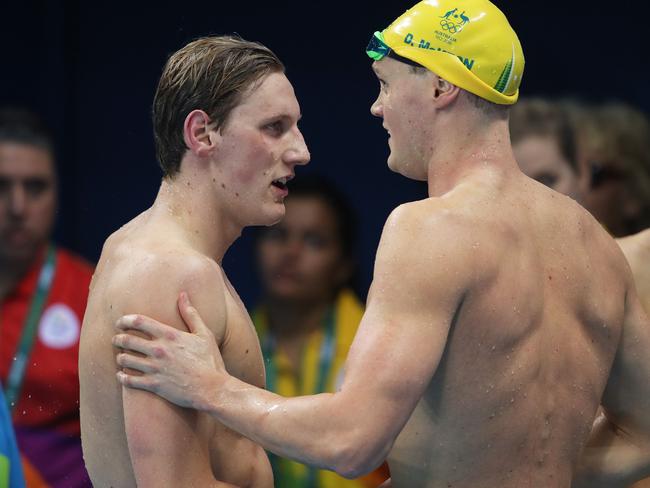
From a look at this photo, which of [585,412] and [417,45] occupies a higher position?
[417,45]

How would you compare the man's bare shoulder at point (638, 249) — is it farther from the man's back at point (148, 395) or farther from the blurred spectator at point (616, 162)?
the man's back at point (148, 395)

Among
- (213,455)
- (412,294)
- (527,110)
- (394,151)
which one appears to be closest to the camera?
(412,294)

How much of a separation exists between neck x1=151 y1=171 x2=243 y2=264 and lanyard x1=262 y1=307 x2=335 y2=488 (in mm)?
1476

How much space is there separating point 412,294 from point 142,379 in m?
0.49

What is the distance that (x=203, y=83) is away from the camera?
2240 mm

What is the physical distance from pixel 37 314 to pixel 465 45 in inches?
75.5

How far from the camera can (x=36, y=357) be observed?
11.7 ft

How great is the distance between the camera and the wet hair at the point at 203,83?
2.24 meters

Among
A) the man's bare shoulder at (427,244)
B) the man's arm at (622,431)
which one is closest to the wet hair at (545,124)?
the man's arm at (622,431)

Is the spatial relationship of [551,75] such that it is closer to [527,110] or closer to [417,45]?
[527,110]

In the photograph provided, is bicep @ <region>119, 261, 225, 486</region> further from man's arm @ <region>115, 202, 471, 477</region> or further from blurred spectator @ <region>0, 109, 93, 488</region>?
blurred spectator @ <region>0, 109, 93, 488</region>

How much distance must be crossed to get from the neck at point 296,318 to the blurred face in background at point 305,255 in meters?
0.02

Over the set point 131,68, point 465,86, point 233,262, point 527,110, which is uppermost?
point 465,86

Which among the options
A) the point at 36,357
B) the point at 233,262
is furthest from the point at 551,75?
the point at 36,357
